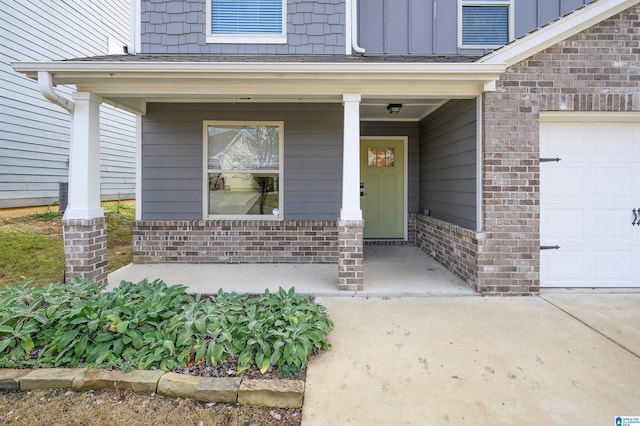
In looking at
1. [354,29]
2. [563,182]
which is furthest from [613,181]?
[354,29]

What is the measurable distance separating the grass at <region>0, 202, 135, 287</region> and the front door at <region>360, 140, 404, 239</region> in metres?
4.62

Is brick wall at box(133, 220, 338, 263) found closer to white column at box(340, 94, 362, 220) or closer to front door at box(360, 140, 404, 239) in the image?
white column at box(340, 94, 362, 220)

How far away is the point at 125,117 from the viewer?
40.4 ft

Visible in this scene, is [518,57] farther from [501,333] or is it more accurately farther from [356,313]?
[356,313]

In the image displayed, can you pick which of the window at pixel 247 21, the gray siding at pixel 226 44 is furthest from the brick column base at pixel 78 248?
the window at pixel 247 21

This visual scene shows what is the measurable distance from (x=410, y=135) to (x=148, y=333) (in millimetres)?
6051

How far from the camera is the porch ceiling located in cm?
405

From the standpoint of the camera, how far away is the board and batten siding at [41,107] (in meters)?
8.13

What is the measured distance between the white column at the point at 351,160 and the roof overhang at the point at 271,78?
0.58 feet

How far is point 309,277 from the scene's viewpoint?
506cm

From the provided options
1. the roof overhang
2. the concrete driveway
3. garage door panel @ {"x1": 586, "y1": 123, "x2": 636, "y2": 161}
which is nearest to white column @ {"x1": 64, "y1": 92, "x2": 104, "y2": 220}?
the roof overhang

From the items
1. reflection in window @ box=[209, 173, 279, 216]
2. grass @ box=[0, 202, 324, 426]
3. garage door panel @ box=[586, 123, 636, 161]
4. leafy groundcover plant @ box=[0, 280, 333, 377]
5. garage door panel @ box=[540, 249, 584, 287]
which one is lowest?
grass @ box=[0, 202, 324, 426]

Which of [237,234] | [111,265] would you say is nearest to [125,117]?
[111,265]

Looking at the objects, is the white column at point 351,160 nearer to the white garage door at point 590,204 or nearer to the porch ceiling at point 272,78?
the porch ceiling at point 272,78
